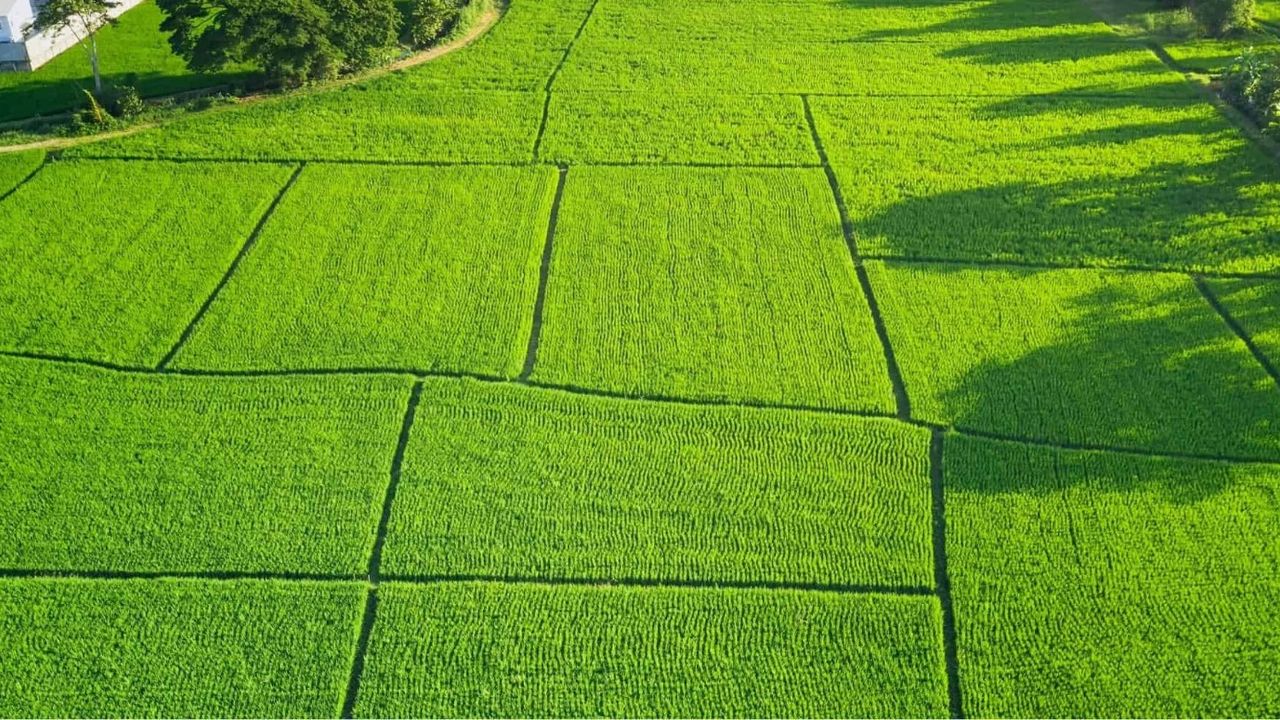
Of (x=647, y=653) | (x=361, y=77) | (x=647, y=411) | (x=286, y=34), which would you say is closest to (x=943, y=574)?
Result: (x=647, y=653)

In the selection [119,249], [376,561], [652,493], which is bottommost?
[376,561]

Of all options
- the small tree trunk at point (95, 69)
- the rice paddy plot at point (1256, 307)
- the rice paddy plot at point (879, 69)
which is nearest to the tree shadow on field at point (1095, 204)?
the rice paddy plot at point (1256, 307)

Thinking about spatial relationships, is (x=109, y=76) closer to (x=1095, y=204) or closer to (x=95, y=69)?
(x=95, y=69)

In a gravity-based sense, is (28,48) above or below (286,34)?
below

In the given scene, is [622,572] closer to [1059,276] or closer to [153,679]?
[153,679]

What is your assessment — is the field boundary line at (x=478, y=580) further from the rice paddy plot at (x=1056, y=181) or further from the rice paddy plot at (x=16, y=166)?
the rice paddy plot at (x=16, y=166)

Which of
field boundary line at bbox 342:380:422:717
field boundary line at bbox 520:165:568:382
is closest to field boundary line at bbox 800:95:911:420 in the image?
field boundary line at bbox 520:165:568:382

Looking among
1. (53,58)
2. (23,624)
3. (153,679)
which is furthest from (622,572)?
(53,58)
